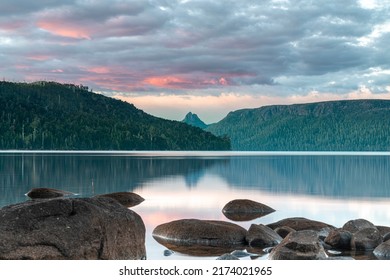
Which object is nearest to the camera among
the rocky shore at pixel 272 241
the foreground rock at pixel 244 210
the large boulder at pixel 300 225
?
the rocky shore at pixel 272 241

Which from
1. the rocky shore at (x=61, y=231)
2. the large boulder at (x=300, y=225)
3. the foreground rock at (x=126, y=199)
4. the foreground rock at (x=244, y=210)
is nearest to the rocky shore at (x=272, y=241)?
the large boulder at (x=300, y=225)

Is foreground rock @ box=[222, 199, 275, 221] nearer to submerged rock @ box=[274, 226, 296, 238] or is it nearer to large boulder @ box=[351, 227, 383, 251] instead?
submerged rock @ box=[274, 226, 296, 238]

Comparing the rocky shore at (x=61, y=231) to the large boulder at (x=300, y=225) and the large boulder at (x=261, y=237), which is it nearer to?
the large boulder at (x=261, y=237)

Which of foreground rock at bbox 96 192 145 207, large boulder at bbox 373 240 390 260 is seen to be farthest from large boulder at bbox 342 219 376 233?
foreground rock at bbox 96 192 145 207

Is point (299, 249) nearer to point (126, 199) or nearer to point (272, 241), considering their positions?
point (272, 241)

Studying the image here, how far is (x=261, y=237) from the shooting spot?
2422cm

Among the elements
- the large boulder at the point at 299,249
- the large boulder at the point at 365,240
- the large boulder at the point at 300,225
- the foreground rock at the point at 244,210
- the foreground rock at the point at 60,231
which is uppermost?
the foreground rock at the point at 60,231

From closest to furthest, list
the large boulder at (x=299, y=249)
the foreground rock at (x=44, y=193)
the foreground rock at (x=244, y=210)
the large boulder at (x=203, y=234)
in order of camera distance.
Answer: the large boulder at (x=299, y=249)
the large boulder at (x=203, y=234)
the foreground rock at (x=244, y=210)
the foreground rock at (x=44, y=193)

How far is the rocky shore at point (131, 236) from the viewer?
53.0 feet

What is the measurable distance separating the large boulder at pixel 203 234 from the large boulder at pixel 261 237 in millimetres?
536

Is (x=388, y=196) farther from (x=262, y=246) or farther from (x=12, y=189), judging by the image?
(x=12, y=189)

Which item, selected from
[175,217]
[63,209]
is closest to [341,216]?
[175,217]

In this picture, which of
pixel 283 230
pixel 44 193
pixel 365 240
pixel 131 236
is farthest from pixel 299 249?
pixel 44 193

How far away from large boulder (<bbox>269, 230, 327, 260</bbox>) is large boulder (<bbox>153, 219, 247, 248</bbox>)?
4733 millimetres
